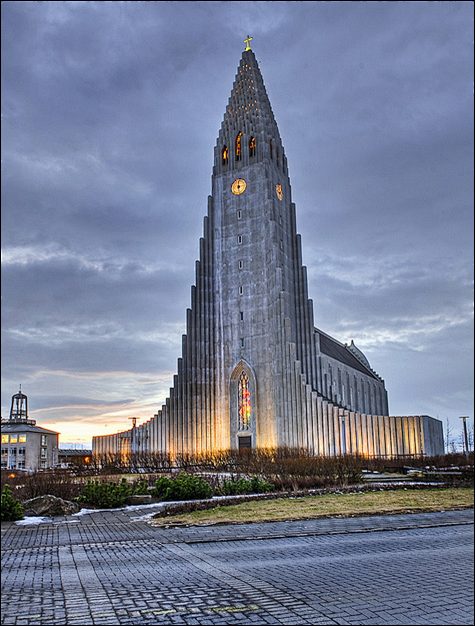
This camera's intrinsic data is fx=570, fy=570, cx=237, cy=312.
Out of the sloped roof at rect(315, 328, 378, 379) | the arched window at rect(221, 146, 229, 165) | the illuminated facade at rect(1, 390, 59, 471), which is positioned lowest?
the illuminated facade at rect(1, 390, 59, 471)

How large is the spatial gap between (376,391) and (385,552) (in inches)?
3296

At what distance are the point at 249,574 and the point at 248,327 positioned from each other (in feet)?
168

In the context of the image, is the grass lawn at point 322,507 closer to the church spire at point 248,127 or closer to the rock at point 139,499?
the rock at point 139,499

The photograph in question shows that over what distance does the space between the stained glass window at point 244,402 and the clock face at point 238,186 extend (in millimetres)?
20064

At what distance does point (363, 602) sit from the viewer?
6.65 meters

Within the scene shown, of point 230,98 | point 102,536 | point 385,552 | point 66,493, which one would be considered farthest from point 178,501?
point 230,98

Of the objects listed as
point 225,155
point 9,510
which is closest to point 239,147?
point 225,155

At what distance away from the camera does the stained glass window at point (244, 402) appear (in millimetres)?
58781

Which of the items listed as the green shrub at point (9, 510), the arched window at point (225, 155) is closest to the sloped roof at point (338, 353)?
the arched window at point (225, 155)

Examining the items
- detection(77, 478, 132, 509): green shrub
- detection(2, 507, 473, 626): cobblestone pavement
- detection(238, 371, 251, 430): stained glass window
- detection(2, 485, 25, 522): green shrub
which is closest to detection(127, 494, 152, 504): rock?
detection(77, 478, 132, 509): green shrub

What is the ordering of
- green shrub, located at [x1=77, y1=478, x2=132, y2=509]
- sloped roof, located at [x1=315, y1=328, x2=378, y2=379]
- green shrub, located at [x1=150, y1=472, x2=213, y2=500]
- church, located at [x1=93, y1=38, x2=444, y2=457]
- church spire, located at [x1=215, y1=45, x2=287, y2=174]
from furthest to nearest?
1. sloped roof, located at [x1=315, y1=328, x2=378, y2=379]
2. church spire, located at [x1=215, y1=45, x2=287, y2=174]
3. church, located at [x1=93, y1=38, x2=444, y2=457]
4. green shrub, located at [x1=150, y1=472, x2=213, y2=500]
5. green shrub, located at [x1=77, y1=478, x2=132, y2=509]

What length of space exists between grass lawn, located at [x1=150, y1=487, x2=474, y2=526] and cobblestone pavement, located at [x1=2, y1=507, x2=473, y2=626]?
131 cm

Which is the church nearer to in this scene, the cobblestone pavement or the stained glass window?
the stained glass window

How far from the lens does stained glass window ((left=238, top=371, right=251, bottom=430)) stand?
2314 inches
